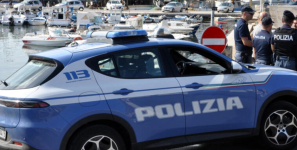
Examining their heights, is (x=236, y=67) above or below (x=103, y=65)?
below

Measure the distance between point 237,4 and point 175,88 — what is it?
75.8 meters

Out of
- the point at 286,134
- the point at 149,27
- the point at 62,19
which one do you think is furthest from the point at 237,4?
the point at 286,134

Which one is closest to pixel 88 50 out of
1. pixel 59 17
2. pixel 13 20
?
→ pixel 59 17

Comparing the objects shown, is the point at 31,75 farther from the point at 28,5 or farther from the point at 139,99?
the point at 28,5

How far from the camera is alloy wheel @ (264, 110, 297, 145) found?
17.7 feet

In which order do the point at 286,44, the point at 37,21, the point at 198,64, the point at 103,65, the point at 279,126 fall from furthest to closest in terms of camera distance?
the point at 37,21 < the point at 286,44 < the point at 198,64 < the point at 279,126 < the point at 103,65

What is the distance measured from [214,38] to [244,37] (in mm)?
1357

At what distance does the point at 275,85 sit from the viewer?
209 inches

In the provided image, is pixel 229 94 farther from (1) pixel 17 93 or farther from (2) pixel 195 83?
(1) pixel 17 93

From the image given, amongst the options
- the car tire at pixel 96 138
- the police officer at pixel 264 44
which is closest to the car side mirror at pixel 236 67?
the car tire at pixel 96 138

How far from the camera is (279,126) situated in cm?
544

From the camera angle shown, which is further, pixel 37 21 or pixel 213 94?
Answer: pixel 37 21

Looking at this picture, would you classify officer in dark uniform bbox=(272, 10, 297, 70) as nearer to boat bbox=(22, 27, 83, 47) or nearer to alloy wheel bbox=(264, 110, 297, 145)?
alloy wheel bbox=(264, 110, 297, 145)

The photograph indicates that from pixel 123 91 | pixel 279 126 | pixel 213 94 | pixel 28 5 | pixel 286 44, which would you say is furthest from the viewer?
pixel 28 5
